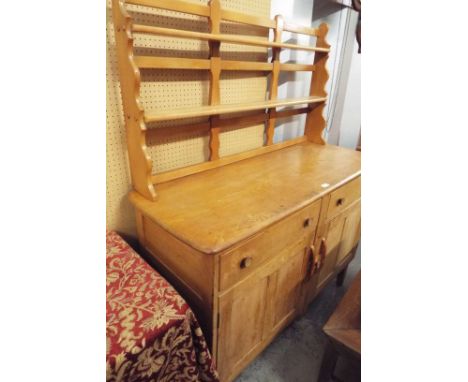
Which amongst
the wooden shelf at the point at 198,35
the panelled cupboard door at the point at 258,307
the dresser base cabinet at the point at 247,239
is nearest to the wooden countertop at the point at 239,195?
the dresser base cabinet at the point at 247,239

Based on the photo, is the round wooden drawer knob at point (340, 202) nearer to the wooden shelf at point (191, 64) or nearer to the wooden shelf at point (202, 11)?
the wooden shelf at point (191, 64)

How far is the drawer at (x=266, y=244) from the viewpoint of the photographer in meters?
0.97

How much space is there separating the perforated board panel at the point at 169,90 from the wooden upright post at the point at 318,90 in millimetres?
409

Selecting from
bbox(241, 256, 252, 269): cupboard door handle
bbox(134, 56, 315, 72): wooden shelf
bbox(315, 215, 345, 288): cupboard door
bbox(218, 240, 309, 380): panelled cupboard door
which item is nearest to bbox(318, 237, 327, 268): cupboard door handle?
bbox(315, 215, 345, 288): cupboard door

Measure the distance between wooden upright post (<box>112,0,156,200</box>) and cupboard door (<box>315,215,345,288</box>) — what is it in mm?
918

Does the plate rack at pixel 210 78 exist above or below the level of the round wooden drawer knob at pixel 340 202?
above

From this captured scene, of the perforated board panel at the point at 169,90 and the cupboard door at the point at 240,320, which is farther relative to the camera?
the perforated board panel at the point at 169,90

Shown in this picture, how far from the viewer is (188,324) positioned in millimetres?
895

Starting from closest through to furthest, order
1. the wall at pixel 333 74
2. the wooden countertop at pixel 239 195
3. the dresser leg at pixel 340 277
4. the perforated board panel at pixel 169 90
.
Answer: the wooden countertop at pixel 239 195 → the perforated board panel at pixel 169 90 → the wall at pixel 333 74 → the dresser leg at pixel 340 277

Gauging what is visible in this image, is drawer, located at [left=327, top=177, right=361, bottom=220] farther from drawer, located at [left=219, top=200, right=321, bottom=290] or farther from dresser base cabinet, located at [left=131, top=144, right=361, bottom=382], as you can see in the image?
drawer, located at [left=219, top=200, right=321, bottom=290]
